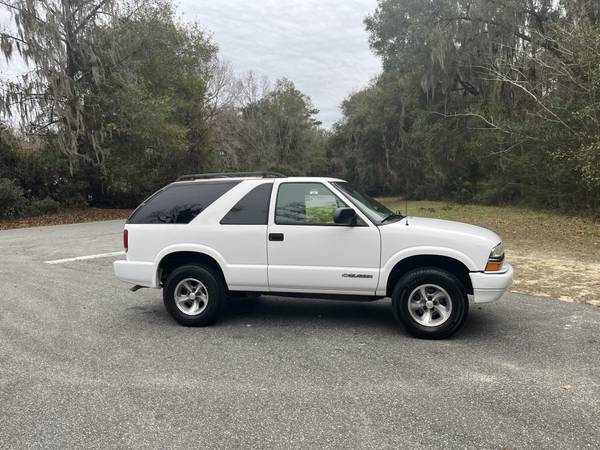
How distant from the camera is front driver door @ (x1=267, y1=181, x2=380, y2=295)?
206 inches

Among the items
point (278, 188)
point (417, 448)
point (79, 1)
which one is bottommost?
point (417, 448)

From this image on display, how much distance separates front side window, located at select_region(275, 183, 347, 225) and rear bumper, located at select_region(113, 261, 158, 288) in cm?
169

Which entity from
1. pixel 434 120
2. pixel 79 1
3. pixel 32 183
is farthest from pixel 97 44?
pixel 434 120

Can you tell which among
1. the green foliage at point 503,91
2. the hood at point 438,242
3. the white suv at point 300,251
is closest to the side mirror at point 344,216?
the white suv at point 300,251

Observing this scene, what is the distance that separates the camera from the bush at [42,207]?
73.5 feet

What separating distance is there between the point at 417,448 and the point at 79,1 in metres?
25.2

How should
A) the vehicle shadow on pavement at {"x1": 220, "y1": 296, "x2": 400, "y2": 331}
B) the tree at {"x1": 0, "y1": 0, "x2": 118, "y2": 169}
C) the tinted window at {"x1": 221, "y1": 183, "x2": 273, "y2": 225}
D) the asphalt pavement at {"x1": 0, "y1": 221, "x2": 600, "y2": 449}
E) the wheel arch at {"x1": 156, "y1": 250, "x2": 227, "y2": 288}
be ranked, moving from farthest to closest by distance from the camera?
1. the tree at {"x1": 0, "y1": 0, "x2": 118, "y2": 169}
2. the vehicle shadow on pavement at {"x1": 220, "y1": 296, "x2": 400, "y2": 331}
3. the wheel arch at {"x1": 156, "y1": 250, "x2": 227, "y2": 288}
4. the tinted window at {"x1": 221, "y1": 183, "x2": 273, "y2": 225}
5. the asphalt pavement at {"x1": 0, "y1": 221, "x2": 600, "y2": 449}

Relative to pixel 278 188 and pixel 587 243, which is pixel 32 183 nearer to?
pixel 278 188

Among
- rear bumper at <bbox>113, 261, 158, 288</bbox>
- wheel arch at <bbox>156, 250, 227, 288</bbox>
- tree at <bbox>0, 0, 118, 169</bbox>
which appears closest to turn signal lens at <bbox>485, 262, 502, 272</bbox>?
wheel arch at <bbox>156, 250, 227, 288</bbox>

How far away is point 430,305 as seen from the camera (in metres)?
5.14

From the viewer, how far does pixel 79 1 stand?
877 inches

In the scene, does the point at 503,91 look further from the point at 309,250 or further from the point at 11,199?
the point at 11,199

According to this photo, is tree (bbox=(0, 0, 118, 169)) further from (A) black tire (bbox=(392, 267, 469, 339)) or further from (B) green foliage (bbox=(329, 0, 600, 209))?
(A) black tire (bbox=(392, 267, 469, 339))

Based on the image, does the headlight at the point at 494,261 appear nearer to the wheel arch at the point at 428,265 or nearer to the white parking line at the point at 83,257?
the wheel arch at the point at 428,265
